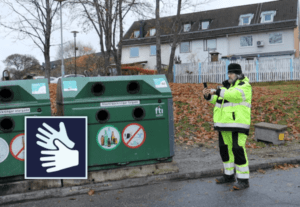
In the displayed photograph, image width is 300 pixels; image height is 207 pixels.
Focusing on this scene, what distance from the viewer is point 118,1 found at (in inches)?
628

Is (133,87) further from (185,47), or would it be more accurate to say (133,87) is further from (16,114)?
(185,47)

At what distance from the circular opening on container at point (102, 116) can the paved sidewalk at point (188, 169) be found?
859 millimetres

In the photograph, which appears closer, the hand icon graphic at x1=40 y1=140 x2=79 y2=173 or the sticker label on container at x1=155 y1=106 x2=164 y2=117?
the hand icon graphic at x1=40 y1=140 x2=79 y2=173

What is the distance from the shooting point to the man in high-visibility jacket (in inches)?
157

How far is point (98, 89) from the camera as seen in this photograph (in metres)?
4.28

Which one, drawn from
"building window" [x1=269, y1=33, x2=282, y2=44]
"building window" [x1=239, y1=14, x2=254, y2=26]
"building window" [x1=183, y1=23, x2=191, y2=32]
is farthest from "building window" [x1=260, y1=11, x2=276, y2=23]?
"building window" [x1=183, y1=23, x2=191, y2=32]

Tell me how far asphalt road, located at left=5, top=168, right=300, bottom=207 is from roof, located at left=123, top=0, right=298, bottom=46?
27.0 metres

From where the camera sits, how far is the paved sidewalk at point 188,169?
3934 mm

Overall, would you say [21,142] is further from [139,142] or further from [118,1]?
[118,1]

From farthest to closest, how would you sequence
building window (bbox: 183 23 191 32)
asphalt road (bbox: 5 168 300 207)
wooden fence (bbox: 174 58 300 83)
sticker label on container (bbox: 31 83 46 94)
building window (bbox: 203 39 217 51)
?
building window (bbox: 183 23 191 32) → building window (bbox: 203 39 217 51) → wooden fence (bbox: 174 58 300 83) → sticker label on container (bbox: 31 83 46 94) → asphalt road (bbox: 5 168 300 207)

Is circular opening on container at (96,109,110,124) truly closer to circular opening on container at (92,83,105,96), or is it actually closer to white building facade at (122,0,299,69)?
→ circular opening on container at (92,83,105,96)

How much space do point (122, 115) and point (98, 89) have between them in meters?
0.50

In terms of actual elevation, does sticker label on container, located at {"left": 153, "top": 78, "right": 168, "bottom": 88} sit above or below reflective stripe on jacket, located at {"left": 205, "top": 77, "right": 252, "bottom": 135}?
above

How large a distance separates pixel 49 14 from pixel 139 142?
17.2m
